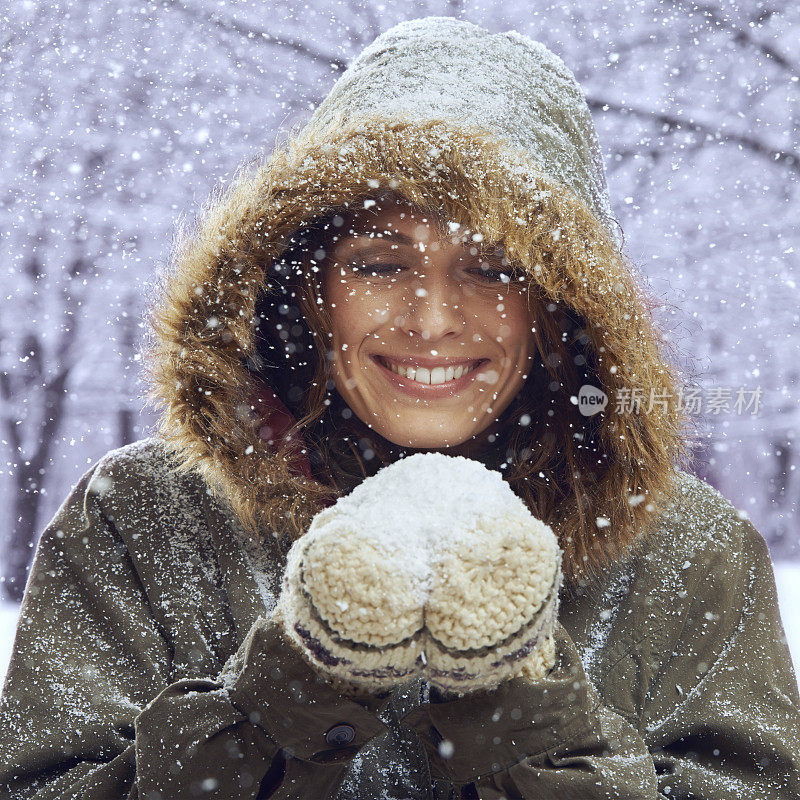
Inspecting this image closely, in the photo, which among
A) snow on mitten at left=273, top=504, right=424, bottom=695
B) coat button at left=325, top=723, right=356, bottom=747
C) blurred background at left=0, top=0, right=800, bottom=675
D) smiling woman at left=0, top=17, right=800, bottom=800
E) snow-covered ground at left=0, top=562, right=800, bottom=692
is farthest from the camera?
blurred background at left=0, top=0, right=800, bottom=675

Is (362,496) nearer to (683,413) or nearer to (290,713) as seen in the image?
(290,713)

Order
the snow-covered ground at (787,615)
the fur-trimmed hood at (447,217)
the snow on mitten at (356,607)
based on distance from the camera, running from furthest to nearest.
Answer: the snow-covered ground at (787,615)
the fur-trimmed hood at (447,217)
the snow on mitten at (356,607)

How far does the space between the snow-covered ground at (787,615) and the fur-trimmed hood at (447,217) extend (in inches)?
105

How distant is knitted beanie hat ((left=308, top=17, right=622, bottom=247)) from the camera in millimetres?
1560

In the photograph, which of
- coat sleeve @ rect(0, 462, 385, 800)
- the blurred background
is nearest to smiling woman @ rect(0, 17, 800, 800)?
coat sleeve @ rect(0, 462, 385, 800)

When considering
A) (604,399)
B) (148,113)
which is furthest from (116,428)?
(604,399)

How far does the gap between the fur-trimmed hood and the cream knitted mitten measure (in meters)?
0.46

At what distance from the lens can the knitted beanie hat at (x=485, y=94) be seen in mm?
1560

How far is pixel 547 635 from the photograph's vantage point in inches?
41.1

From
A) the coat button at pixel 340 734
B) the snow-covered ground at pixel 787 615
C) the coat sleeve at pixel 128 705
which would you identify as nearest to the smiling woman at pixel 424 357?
the coat sleeve at pixel 128 705

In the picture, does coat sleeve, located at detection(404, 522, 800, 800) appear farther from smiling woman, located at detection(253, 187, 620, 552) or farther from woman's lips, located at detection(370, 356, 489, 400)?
woman's lips, located at detection(370, 356, 489, 400)

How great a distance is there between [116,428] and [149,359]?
407 centimetres

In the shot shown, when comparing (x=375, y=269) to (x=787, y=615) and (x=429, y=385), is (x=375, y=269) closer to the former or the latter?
(x=429, y=385)

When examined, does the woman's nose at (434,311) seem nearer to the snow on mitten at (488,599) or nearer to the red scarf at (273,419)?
the red scarf at (273,419)
